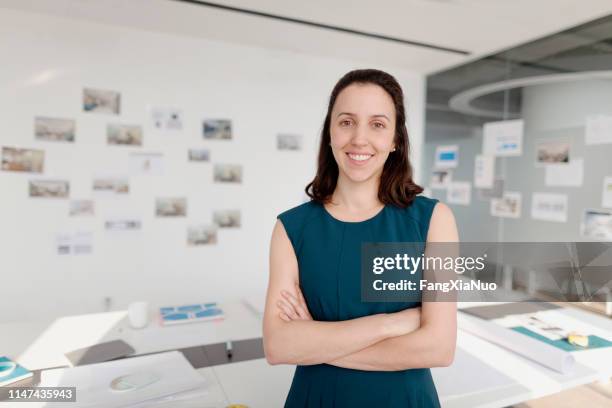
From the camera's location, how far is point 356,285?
1.08 m

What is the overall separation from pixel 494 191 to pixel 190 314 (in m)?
2.45

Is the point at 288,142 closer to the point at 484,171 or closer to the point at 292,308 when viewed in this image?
the point at 484,171

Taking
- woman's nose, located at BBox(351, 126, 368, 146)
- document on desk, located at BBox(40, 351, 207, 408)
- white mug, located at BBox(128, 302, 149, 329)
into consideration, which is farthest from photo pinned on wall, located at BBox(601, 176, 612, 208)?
white mug, located at BBox(128, 302, 149, 329)

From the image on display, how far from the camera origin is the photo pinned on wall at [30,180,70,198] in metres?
2.83

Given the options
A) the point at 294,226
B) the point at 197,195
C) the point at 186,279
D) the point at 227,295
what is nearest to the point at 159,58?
the point at 197,195

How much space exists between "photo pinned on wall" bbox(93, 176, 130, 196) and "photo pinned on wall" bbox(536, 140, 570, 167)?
9.68 feet

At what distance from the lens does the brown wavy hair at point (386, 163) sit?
3.73 ft

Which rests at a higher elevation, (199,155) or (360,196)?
(199,155)

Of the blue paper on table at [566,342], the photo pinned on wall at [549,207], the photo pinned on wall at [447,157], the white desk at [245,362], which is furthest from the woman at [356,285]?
the photo pinned on wall at [447,157]

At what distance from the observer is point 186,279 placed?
3281mm

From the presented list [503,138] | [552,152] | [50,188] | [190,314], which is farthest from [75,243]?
[552,152]

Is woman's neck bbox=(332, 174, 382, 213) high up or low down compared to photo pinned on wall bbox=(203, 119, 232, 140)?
down

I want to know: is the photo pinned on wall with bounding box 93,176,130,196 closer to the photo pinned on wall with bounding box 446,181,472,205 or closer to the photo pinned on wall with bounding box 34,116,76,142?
the photo pinned on wall with bounding box 34,116,76,142

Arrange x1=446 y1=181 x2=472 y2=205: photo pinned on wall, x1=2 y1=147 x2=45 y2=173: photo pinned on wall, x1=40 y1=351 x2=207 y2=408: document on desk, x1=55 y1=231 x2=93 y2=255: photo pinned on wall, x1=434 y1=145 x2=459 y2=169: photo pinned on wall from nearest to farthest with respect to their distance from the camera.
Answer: x1=40 y1=351 x2=207 y2=408: document on desk < x1=2 y1=147 x2=45 y2=173: photo pinned on wall < x1=55 y1=231 x2=93 y2=255: photo pinned on wall < x1=446 y1=181 x2=472 y2=205: photo pinned on wall < x1=434 y1=145 x2=459 y2=169: photo pinned on wall
